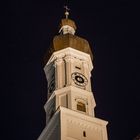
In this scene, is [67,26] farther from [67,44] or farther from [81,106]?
[81,106]

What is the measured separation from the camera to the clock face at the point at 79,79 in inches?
1911

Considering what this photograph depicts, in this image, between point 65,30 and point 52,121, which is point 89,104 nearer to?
point 52,121

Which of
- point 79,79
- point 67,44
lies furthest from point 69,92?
point 67,44

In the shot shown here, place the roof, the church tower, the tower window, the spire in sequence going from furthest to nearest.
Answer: the spire, the roof, the tower window, the church tower

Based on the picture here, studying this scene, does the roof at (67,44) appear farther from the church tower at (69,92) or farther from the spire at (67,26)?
the spire at (67,26)


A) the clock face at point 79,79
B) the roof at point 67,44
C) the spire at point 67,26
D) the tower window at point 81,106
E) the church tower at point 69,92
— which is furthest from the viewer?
the spire at point 67,26

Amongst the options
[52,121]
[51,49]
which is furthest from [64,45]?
[52,121]

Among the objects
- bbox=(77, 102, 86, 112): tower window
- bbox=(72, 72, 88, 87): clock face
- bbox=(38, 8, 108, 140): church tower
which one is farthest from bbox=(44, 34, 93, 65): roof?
bbox=(77, 102, 86, 112): tower window

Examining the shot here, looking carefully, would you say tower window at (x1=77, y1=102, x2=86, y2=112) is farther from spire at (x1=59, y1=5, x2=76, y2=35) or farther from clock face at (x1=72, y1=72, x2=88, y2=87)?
spire at (x1=59, y1=5, x2=76, y2=35)

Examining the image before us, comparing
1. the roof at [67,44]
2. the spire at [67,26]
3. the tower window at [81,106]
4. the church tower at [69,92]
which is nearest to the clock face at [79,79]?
the church tower at [69,92]

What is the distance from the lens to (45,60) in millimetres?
52875

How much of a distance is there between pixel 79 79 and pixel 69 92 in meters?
2.26

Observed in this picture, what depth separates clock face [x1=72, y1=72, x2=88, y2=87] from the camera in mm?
48531

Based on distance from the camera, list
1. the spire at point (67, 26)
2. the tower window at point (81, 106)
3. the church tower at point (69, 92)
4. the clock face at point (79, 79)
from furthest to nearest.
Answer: the spire at point (67, 26) → the clock face at point (79, 79) → the tower window at point (81, 106) → the church tower at point (69, 92)
